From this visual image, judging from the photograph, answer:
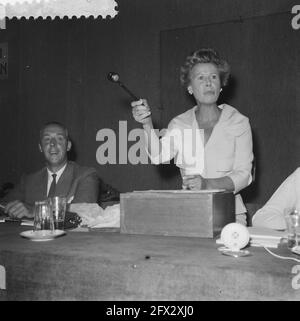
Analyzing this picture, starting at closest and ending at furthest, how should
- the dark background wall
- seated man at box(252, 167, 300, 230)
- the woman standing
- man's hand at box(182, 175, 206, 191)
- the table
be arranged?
the table < man's hand at box(182, 175, 206, 191) < seated man at box(252, 167, 300, 230) < the woman standing < the dark background wall

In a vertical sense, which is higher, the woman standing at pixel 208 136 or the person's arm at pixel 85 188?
the woman standing at pixel 208 136

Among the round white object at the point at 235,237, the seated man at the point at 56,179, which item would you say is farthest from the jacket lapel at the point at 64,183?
the round white object at the point at 235,237

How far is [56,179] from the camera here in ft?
9.29

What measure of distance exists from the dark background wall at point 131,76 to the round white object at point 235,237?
2316 millimetres

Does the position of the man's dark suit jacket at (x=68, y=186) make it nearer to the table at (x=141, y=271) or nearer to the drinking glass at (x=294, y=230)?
the table at (x=141, y=271)

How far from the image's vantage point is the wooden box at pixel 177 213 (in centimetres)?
154

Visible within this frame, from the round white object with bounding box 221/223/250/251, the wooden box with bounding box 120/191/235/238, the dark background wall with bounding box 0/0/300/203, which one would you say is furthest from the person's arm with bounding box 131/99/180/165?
the dark background wall with bounding box 0/0/300/203

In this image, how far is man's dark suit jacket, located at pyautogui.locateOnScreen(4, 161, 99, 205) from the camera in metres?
2.72

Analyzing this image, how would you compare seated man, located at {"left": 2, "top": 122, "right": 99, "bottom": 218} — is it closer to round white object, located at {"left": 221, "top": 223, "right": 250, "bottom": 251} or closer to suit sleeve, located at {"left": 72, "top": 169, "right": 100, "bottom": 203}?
suit sleeve, located at {"left": 72, "top": 169, "right": 100, "bottom": 203}

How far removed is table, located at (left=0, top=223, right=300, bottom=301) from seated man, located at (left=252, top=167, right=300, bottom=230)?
0.54 meters

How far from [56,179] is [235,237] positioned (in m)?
1.75

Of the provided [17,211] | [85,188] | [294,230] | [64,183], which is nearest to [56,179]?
[64,183]
